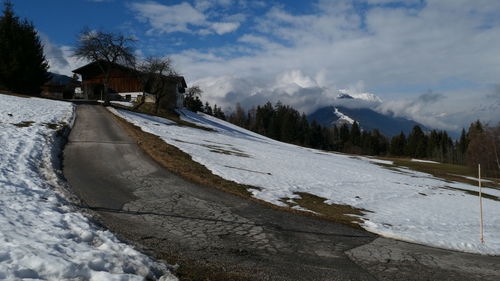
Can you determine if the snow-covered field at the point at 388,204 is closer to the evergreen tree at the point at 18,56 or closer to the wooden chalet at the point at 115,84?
the evergreen tree at the point at 18,56

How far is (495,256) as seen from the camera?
33.2 feet

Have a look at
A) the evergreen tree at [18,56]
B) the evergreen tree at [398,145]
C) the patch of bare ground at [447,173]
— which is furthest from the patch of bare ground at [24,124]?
the evergreen tree at [398,145]

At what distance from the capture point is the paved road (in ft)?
23.4

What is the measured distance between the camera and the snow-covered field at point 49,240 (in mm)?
5047

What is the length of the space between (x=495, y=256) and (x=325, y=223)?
540 centimetres

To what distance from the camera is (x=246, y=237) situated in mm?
8594

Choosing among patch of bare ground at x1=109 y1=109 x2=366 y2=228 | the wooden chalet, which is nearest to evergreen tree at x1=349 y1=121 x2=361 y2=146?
the wooden chalet

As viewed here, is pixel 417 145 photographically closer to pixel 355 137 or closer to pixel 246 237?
pixel 355 137

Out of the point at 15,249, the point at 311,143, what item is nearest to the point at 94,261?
the point at 15,249

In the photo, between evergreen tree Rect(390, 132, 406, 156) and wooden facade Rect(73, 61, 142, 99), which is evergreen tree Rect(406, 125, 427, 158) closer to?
evergreen tree Rect(390, 132, 406, 156)

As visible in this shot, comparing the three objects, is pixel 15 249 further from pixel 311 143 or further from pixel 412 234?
pixel 311 143

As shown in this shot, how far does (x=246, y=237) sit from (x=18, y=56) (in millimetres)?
49230

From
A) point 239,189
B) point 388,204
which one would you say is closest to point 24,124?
point 239,189

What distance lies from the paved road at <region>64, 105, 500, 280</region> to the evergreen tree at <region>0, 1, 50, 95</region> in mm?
40482
